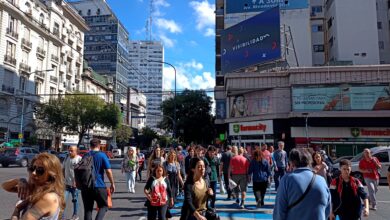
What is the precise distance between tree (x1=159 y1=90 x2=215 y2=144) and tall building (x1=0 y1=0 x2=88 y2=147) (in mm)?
Answer: 17512

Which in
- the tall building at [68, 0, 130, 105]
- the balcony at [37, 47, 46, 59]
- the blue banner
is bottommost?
the balcony at [37, 47, 46, 59]

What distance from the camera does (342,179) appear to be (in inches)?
218

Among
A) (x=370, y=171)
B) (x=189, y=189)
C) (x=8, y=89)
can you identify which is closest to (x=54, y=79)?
(x=8, y=89)

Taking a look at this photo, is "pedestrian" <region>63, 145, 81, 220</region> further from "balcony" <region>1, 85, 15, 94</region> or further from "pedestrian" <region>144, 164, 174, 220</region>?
"balcony" <region>1, 85, 15, 94</region>

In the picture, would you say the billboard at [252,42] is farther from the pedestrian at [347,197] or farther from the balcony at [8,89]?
the pedestrian at [347,197]

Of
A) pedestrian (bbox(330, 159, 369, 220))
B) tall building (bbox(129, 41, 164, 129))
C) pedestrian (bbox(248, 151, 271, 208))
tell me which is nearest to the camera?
pedestrian (bbox(330, 159, 369, 220))

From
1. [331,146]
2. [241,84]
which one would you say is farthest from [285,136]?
[241,84]

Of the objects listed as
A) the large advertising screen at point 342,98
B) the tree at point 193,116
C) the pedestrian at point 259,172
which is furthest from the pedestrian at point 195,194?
the tree at point 193,116

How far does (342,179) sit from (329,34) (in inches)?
1711

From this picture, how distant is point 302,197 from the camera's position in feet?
12.3

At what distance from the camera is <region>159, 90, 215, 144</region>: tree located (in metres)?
48.2

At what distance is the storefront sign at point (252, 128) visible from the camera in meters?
30.5

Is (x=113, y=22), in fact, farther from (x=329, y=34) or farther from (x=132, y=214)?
(x=132, y=214)

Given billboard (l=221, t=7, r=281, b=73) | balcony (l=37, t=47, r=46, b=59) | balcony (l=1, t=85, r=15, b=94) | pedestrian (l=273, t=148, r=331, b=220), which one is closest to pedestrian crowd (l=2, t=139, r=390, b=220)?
pedestrian (l=273, t=148, r=331, b=220)
